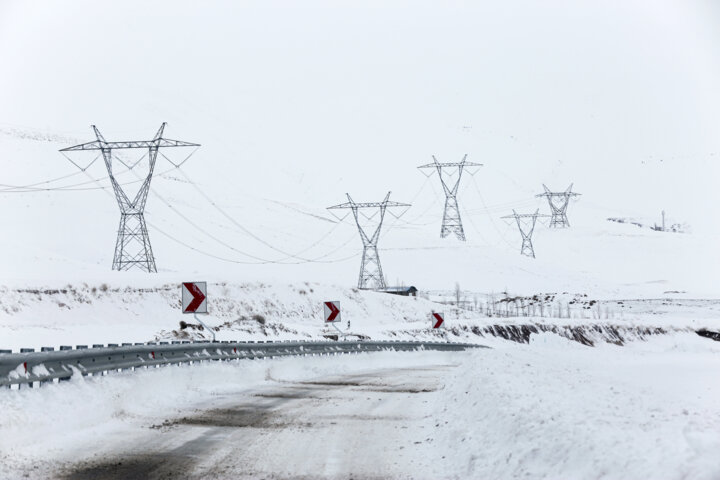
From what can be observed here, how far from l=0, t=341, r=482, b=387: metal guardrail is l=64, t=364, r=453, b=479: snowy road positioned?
1825 mm

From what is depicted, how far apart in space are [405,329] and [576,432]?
58.2m

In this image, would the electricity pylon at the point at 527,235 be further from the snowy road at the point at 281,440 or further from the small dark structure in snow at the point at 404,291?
the snowy road at the point at 281,440

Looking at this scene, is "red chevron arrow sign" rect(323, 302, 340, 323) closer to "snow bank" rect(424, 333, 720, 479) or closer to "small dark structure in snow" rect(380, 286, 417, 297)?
"snow bank" rect(424, 333, 720, 479)

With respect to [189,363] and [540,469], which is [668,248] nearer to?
[189,363]

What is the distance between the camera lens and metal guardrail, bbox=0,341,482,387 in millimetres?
12641

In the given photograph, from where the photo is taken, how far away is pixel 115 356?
56.5ft

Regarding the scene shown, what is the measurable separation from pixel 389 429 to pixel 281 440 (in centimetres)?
214

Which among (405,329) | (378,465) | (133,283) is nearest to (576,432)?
(378,465)

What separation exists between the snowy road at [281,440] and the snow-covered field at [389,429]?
1.0 inches

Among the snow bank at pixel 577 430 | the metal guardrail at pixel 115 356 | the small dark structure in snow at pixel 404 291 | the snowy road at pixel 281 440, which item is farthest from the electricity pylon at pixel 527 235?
the snow bank at pixel 577 430

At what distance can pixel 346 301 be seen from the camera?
75.0m

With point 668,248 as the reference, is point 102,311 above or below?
below

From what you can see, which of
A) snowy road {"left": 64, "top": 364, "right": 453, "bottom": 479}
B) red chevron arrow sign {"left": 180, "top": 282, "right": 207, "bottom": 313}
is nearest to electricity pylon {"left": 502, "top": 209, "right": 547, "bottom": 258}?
red chevron arrow sign {"left": 180, "top": 282, "right": 207, "bottom": 313}

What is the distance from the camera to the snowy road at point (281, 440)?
10.3m
